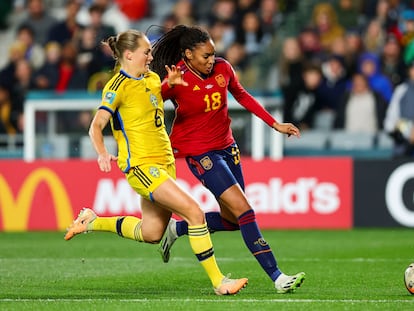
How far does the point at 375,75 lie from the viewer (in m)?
18.0

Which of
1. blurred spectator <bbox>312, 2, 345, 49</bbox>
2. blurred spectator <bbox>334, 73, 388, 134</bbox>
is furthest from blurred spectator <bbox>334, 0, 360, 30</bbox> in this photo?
blurred spectator <bbox>334, 73, 388, 134</bbox>

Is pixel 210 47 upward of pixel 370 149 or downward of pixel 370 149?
upward

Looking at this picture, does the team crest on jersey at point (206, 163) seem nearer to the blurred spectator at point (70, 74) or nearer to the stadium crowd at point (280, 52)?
the stadium crowd at point (280, 52)

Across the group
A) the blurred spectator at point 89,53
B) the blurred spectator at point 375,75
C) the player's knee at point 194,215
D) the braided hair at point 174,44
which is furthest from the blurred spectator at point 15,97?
the player's knee at point 194,215

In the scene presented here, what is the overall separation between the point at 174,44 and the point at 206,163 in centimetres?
102

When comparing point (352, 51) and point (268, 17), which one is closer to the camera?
point (352, 51)

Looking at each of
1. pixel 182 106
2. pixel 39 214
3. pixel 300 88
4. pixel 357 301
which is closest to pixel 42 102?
pixel 39 214

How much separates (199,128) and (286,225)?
7.22 m

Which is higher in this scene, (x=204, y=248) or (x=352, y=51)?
(x=352, y=51)

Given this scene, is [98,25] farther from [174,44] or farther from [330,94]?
[174,44]

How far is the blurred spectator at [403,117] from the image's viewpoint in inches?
658

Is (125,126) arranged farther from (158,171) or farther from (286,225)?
(286,225)

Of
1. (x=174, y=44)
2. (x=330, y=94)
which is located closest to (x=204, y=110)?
(x=174, y=44)

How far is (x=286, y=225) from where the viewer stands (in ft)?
53.4
